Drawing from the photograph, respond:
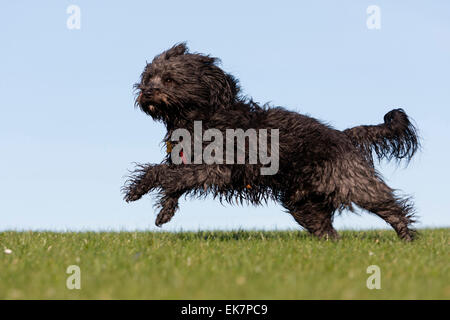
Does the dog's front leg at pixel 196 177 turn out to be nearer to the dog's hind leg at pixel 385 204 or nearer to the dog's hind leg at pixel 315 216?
the dog's hind leg at pixel 315 216

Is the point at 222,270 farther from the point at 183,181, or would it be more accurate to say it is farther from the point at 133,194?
the point at 133,194

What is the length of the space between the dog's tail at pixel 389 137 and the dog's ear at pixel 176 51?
9.99ft

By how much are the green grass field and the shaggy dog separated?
73 cm

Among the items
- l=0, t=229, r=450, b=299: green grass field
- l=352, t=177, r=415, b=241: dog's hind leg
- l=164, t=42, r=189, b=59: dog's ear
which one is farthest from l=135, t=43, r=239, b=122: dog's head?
l=352, t=177, r=415, b=241: dog's hind leg

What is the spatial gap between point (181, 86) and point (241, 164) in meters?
1.45

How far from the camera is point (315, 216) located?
29.5 ft

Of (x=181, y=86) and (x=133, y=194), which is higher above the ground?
(x=181, y=86)

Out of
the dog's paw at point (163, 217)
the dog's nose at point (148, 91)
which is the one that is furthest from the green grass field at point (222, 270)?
the dog's nose at point (148, 91)

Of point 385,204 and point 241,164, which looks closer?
point 241,164

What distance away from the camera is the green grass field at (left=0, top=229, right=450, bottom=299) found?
4457mm

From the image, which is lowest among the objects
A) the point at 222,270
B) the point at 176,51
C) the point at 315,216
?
the point at 222,270

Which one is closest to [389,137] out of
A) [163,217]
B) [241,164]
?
[241,164]

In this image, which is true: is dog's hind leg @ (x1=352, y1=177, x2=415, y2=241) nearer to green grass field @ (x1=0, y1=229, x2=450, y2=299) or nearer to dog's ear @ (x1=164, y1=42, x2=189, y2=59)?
green grass field @ (x1=0, y1=229, x2=450, y2=299)

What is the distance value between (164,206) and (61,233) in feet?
11.0
